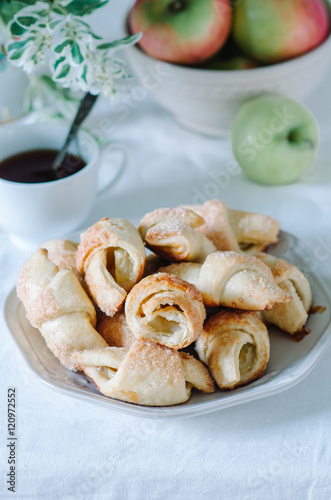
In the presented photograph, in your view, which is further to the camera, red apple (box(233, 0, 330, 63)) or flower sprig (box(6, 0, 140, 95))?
red apple (box(233, 0, 330, 63))

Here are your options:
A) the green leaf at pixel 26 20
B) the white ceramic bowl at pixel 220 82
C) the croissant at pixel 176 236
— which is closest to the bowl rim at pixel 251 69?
the white ceramic bowl at pixel 220 82

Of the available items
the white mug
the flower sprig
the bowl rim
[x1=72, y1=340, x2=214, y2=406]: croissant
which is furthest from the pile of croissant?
the bowl rim

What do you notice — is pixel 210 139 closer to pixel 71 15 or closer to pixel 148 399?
pixel 71 15

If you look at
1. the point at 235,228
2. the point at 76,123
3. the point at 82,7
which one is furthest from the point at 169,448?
the point at 82,7

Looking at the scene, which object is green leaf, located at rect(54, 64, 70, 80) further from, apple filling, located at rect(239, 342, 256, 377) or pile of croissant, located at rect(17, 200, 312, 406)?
apple filling, located at rect(239, 342, 256, 377)

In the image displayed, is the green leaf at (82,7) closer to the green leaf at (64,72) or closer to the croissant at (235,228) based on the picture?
the green leaf at (64,72)

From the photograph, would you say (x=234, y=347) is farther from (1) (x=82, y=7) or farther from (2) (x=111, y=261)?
(1) (x=82, y=7)
